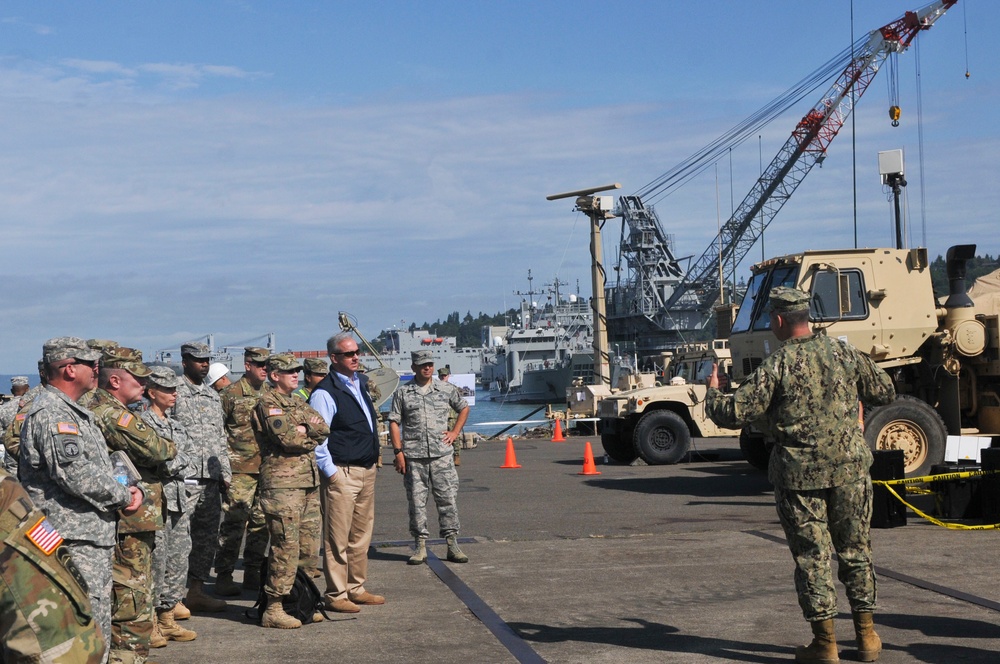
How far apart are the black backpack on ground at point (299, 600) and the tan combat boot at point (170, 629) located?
491 mm

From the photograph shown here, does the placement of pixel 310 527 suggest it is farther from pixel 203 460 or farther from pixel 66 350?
pixel 66 350

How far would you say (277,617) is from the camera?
22.5ft

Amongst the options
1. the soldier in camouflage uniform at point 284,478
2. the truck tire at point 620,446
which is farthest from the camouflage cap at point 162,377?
the truck tire at point 620,446

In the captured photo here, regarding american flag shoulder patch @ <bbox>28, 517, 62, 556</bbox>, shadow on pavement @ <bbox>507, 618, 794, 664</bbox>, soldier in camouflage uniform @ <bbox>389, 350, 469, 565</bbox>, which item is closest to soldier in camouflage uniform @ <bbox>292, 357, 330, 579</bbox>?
soldier in camouflage uniform @ <bbox>389, 350, 469, 565</bbox>

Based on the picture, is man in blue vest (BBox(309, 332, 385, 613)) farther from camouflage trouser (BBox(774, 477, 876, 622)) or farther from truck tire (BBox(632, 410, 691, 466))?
truck tire (BBox(632, 410, 691, 466))

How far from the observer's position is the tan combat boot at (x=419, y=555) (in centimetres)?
906

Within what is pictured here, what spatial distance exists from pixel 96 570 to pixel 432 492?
15.6 feet

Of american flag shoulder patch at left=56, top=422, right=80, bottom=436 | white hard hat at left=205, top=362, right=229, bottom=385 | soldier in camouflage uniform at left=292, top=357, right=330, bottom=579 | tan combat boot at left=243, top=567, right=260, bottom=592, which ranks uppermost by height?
white hard hat at left=205, top=362, right=229, bottom=385

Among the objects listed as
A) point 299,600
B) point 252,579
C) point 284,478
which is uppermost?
point 284,478

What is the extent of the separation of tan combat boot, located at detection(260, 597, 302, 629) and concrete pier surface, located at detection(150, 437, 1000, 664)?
0.06 metres

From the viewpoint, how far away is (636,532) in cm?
1060

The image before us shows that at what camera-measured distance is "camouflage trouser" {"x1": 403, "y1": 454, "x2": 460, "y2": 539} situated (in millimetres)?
9086

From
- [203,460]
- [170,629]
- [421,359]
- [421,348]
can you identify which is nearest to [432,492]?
[421,359]

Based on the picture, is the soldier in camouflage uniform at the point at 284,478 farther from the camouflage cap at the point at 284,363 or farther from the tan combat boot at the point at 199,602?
the tan combat boot at the point at 199,602
